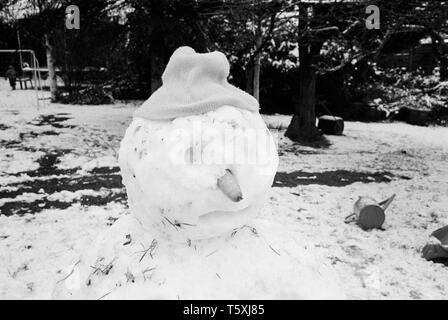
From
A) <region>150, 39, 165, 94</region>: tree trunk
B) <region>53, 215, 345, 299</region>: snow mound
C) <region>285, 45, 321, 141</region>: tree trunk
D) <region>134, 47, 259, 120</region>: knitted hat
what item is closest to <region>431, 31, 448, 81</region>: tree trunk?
<region>285, 45, 321, 141</region>: tree trunk

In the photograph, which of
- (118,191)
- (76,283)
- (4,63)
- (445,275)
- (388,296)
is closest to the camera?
(76,283)

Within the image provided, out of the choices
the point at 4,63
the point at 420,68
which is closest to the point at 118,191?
the point at 420,68

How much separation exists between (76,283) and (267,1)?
5.64 m

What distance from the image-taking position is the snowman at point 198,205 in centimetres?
173

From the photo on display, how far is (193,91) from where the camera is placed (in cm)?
193

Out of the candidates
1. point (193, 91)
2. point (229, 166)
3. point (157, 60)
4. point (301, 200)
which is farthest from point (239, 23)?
point (229, 166)

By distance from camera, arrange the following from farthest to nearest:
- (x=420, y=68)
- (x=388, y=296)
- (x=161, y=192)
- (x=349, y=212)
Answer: (x=420, y=68) → (x=349, y=212) → (x=388, y=296) → (x=161, y=192)

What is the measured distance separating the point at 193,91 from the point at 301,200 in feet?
11.7

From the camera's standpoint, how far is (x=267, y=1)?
6309mm

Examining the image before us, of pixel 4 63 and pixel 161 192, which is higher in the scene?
pixel 4 63

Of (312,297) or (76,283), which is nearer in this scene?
(312,297)

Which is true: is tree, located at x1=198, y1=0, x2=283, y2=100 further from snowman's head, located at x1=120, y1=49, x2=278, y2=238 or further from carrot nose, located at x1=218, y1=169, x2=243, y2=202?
carrot nose, located at x1=218, y1=169, x2=243, y2=202

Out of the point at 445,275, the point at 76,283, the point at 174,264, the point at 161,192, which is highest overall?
the point at 161,192

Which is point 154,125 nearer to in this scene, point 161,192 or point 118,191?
point 161,192
